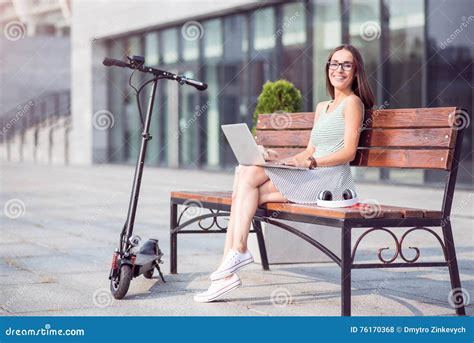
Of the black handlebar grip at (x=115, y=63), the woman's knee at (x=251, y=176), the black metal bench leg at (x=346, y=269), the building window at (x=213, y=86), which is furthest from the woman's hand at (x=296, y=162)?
the building window at (x=213, y=86)

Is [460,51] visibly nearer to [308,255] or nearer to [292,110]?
[292,110]

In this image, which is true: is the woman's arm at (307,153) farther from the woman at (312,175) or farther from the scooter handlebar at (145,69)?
the scooter handlebar at (145,69)

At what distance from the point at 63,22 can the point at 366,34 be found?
3154cm

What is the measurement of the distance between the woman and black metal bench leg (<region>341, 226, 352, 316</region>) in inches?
28.8

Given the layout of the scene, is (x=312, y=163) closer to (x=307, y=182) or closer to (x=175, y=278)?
(x=307, y=182)


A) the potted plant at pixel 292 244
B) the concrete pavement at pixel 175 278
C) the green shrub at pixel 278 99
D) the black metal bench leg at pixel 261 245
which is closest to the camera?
the concrete pavement at pixel 175 278

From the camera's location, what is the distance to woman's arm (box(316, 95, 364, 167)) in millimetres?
5105

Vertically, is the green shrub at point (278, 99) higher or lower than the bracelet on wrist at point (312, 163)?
higher

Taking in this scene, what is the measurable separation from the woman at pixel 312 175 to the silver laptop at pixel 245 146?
0.04 meters

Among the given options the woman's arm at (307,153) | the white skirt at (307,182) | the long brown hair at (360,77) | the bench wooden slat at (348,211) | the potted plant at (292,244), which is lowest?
the potted plant at (292,244)

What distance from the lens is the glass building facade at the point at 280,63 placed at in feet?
47.6

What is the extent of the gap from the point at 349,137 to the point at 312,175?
30cm

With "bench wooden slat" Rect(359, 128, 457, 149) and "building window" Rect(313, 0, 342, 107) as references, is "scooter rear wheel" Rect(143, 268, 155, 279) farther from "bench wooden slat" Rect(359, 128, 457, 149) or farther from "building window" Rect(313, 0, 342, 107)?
"building window" Rect(313, 0, 342, 107)

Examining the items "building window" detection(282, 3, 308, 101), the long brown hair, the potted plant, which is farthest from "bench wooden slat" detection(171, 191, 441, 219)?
"building window" detection(282, 3, 308, 101)
